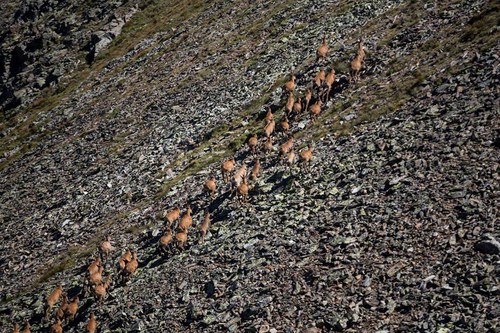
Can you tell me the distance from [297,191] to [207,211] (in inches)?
193

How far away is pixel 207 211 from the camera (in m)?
24.7

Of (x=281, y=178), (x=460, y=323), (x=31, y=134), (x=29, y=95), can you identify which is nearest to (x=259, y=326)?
(x=460, y=323)

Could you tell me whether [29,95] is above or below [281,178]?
above

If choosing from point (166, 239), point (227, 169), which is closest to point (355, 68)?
point (227, 169)

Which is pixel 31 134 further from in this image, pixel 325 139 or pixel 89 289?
pixel 325 139

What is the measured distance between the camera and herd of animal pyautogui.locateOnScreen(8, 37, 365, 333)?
22.2 meters

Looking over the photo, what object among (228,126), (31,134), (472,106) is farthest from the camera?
(31,134)

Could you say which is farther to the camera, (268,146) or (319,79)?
(319,79)

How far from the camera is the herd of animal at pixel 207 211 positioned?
22.2m

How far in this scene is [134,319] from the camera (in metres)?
19.4

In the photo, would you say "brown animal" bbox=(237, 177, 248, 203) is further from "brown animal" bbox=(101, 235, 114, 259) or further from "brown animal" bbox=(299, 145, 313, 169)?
"brown animal" bbox=(101, 235, 114, 259)

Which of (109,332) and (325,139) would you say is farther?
(325,139)

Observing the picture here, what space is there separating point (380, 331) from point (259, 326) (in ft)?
12.7

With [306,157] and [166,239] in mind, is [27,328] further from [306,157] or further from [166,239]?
[306,157]
